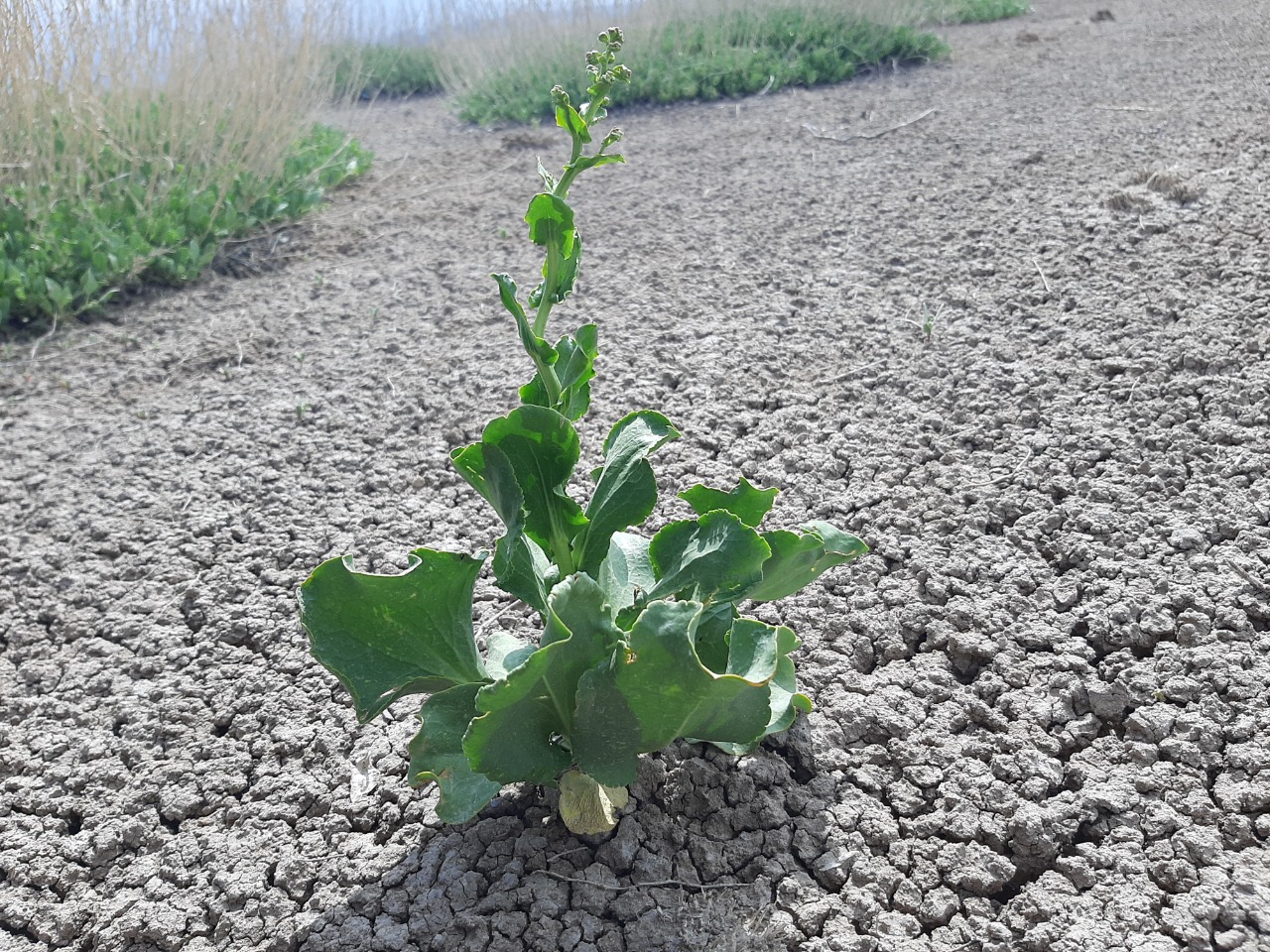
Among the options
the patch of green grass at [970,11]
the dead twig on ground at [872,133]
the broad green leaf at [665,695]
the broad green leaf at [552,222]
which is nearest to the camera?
the broad green leaf at [665,695]

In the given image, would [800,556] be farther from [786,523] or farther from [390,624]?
[786,523]

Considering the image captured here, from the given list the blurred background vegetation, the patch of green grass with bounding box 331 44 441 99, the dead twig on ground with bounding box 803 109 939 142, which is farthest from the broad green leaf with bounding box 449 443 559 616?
the patch of green grass with bounding box 331 44 441 99

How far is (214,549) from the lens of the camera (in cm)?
218

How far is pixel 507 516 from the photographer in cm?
124

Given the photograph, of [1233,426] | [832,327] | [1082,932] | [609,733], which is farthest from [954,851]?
[832,327]

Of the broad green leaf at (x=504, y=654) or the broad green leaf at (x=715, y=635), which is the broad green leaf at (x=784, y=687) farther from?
the broad green leaf at (x=504, y=654)

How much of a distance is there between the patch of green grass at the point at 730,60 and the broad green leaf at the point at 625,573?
5.27 m

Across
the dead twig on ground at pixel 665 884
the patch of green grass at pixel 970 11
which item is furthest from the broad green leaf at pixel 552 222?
the patch of green grass at pixel 970 11

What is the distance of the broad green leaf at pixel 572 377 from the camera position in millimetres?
1308

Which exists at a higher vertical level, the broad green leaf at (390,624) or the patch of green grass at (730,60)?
the patch of green grass at (730,60)

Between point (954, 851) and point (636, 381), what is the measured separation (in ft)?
5.29

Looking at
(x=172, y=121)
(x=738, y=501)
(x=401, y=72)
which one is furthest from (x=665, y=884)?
(x=401, y=72)

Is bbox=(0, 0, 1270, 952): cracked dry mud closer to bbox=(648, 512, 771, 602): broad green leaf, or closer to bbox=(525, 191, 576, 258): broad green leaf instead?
bbox=(648, 512, 771, 602): broad green leaf

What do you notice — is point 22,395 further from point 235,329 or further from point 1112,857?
point 1112,857
